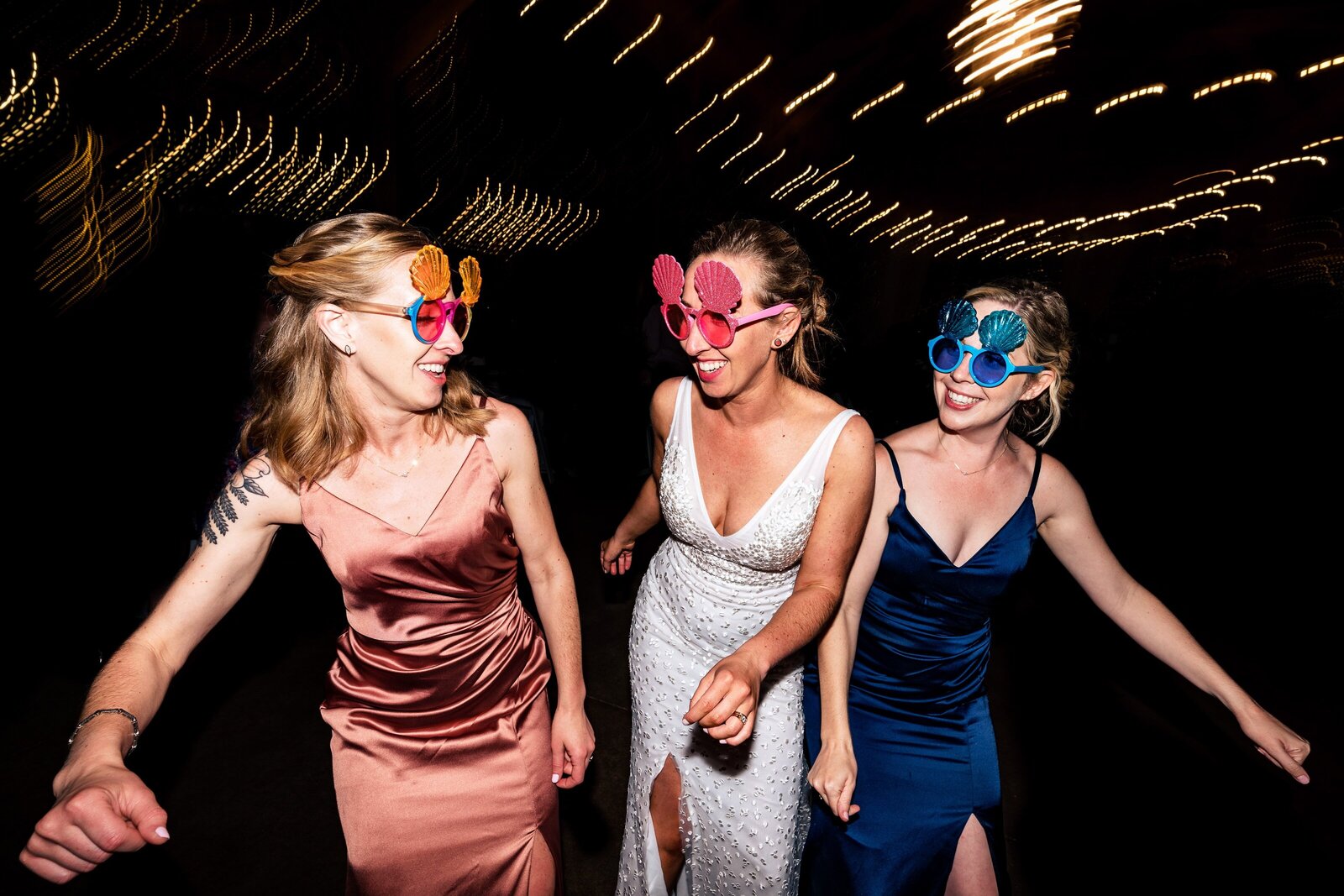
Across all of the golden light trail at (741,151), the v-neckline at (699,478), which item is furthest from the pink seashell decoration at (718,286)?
the golden light trail at (741,151)

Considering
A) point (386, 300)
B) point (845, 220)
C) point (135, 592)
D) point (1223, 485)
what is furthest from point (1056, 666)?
point (845, 220)

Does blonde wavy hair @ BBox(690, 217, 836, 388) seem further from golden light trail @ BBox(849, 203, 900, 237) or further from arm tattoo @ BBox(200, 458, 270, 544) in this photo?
golden light trail @ BBox(849, 203, 900, 237)

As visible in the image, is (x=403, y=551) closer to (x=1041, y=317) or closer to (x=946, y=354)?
(x=946, y=354)

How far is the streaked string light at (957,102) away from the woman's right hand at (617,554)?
12688mm

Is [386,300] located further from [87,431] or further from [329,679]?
[87,431]

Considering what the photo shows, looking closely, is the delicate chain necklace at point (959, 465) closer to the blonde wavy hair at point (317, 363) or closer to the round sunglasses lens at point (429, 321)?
the blonde wavy hair at point (317, 363)

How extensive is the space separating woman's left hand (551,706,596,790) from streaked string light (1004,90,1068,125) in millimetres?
14798

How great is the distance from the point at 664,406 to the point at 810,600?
970 millimetres

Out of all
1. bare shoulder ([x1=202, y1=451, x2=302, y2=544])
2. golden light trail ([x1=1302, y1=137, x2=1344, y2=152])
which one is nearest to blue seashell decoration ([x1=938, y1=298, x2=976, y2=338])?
bare shoulder ([x1=202, y1=451, x2=302, y2=544])

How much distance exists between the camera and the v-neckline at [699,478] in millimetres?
1868

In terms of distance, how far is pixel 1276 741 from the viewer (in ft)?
5.56

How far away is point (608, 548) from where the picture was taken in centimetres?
262

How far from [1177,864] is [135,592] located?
5.42 metres

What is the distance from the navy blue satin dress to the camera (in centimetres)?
184
